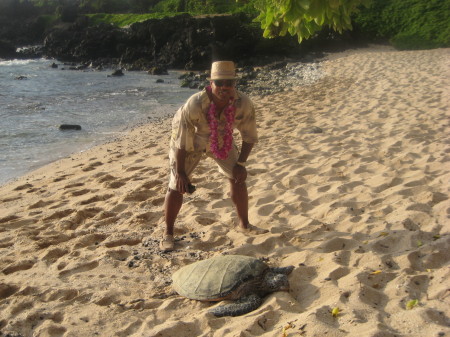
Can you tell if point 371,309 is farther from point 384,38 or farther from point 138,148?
point 384,38

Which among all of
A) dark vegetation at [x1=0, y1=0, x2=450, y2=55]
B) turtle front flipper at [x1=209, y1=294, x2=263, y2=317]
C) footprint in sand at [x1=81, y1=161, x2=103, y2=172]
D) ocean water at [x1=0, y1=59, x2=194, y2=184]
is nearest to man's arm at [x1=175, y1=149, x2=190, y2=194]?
turtle front flipper at [x1=209, y1=294, x2=263, y2=317]

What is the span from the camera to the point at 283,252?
3.41 metres

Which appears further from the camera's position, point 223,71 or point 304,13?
point 223,71

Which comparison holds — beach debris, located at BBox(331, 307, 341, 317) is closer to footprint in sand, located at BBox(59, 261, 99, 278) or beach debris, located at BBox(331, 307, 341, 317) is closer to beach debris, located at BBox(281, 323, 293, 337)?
beach debris, located at BBox(281, 323, 293, 337)

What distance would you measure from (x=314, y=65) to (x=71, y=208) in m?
15.3

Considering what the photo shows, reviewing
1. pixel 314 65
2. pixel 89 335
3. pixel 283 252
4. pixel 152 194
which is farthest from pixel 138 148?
pixel 314 65

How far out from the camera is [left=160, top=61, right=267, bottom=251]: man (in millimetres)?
3254

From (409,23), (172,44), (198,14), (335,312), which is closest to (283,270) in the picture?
(335,312)

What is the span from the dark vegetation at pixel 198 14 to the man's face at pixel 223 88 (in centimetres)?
81

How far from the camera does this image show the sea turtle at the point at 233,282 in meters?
2.74

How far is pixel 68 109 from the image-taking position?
13031 millimetres

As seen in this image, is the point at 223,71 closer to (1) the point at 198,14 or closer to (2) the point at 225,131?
(2) the point at 225,131

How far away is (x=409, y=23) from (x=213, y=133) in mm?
23241

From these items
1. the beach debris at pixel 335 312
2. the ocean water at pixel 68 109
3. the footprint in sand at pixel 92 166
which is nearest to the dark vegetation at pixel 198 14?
the beach debris at pixel 335 312
